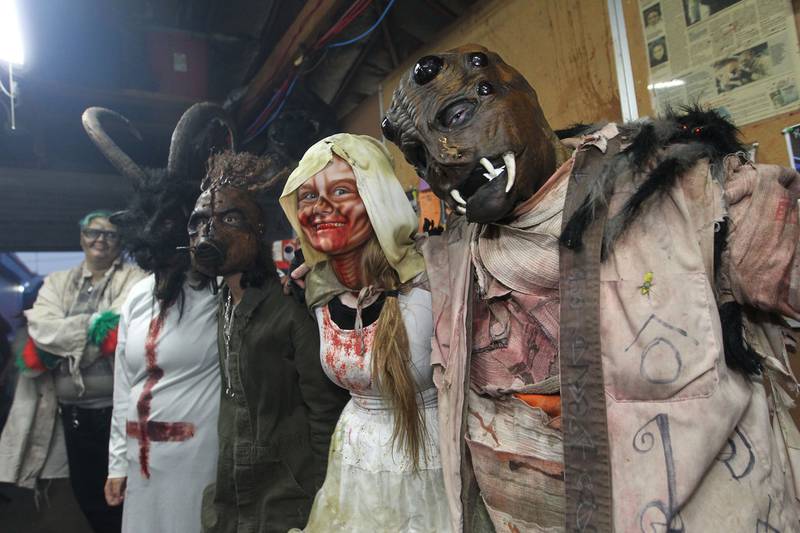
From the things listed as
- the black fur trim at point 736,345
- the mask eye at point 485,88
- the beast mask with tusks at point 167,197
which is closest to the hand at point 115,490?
the beast mask with tusks at point 167,197

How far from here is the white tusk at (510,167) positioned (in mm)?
1168

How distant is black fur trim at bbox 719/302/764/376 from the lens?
0.99 m

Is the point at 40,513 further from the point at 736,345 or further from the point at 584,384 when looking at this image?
the point at 736,345

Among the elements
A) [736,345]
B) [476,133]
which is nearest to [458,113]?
[476,133]

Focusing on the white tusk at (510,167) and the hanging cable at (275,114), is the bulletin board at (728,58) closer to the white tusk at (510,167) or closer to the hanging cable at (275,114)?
the white tusk at (510,167)

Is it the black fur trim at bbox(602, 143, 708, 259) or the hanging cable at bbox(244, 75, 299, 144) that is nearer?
the black fur trim at bbox(602, 143, 708, 259)

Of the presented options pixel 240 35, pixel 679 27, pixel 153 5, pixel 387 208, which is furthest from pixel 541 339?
pixel 153 5

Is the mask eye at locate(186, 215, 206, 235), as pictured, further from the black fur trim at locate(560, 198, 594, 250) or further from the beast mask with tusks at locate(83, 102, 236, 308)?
the black fur trim at locate(560, 198, 594, 250)

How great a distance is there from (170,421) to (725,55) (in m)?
2.66

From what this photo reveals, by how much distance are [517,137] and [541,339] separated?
21.0 inches

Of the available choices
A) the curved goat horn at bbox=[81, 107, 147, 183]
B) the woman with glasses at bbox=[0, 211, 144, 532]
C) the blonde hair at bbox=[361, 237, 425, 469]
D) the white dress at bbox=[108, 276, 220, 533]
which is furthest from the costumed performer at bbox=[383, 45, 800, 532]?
the woman with glasses at bbox=[0, 211, 144, 532]

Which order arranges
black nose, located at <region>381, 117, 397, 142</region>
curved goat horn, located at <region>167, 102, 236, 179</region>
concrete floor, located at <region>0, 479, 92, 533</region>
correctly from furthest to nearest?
concrete floor, located at <region>0, 479, 92, 533</region> → curved goat horn, located at <region>167, 102, 236, 179</region> → black nose, located at <region>381, 117, 397, 142</region>

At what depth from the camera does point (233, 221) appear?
6.96ft

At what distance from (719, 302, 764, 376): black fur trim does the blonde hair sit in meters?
0.88
